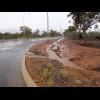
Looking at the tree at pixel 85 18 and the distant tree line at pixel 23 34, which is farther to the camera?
the distant tree line at pixel 23 34

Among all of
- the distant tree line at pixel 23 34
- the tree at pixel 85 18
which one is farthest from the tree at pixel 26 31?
the tree at pixel 85 18

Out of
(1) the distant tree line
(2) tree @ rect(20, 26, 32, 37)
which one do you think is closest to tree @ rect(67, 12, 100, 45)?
(1) the distant tree line

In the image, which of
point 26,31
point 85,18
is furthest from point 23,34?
point 85,18

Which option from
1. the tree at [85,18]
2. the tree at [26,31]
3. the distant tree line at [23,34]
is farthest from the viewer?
the tree at [26,31]

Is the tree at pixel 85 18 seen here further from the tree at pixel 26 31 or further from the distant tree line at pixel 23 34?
the tree at pixel 26 31

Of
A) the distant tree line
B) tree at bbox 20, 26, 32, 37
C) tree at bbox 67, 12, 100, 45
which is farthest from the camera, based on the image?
tree at bbox 20, 26, 32, 37

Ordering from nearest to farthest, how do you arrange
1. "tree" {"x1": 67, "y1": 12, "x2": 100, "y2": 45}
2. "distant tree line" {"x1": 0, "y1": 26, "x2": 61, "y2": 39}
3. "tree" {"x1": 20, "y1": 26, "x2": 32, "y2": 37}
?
"tree" {"x1": 67, "y1": 12, "x2": 100, "y2": 45} < "distant tree line" {"x1": 0, "y1": 26, "x2": 61, "y2": 39} < "tree" {"x1": 20, "y1": 26, "x2": 32, "y2": 37}

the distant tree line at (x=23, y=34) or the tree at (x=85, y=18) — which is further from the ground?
the tree at (x=85, y=18)

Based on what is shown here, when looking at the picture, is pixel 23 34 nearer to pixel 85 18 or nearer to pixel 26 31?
pixel 26 31

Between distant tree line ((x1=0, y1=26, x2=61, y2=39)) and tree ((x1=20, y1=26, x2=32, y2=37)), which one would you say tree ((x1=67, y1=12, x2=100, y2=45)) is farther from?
tree ((x1=20, y1=26, x2=32, y2=37))
